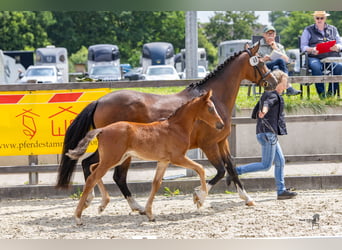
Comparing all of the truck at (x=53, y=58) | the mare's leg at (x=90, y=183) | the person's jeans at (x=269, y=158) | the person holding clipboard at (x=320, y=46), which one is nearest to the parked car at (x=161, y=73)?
the truck at (x=53, y=58)

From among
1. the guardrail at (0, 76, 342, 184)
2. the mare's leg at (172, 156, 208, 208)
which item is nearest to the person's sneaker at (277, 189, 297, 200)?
the guardrail at (0, 76, 342, 184)

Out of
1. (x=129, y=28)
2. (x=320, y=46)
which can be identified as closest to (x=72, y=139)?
(x=320, y=46)

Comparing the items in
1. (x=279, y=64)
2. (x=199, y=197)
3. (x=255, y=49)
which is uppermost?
(x=255, y=49)

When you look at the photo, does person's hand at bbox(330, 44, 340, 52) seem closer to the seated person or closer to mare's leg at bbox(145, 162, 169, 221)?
the seated person

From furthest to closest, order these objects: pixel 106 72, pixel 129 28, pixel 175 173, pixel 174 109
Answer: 1. pixel 129 28
2. pixel 106 72
3. pixel 175 173
4. pixel 174 109

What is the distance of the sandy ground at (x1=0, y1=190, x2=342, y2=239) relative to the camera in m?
6.88

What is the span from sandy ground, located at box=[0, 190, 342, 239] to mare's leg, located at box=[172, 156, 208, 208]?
20 centimetres

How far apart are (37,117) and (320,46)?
5.32 meters

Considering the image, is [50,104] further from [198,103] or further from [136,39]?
[136,39]

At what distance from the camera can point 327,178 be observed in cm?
1007

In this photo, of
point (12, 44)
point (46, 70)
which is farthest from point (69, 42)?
point (46, 70)

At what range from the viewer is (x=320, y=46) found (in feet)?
38.4

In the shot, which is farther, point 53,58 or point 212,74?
point 53,58

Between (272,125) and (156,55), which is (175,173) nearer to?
(272,125)
